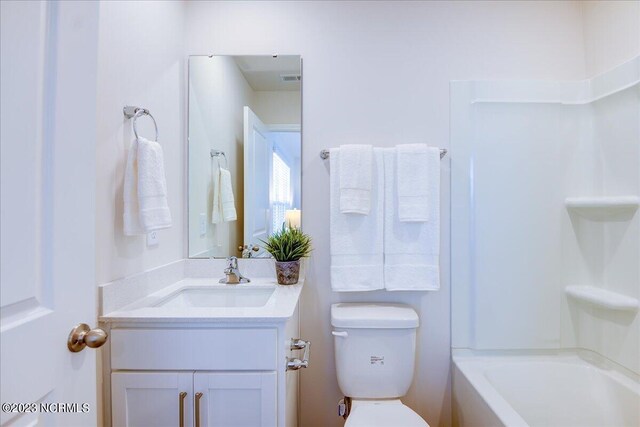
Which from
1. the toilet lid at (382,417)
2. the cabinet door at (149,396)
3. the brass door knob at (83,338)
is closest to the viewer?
the brass door knob at (83,338)

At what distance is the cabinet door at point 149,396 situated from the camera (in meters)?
1.11

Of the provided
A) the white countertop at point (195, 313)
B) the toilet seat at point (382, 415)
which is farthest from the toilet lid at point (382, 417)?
the white countertop at point (195, 313)

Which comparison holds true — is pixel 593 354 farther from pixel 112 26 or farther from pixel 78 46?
pixel 112 26

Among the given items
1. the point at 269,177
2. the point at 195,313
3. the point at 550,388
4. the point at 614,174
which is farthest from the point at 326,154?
the point at 550,388

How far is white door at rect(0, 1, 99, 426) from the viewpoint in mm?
585

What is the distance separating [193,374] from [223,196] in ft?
2.96

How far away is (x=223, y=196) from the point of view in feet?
5.80

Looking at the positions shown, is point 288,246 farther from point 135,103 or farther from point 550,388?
point 550,388

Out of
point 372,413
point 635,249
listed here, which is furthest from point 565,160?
point 372,413

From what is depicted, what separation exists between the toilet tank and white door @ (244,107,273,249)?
0.61 metres

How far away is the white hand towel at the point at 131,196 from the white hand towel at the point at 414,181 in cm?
114

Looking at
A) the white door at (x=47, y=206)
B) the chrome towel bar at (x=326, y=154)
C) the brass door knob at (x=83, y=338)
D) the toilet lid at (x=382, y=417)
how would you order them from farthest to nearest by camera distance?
the chrome towel bar at (x=326, y=154)
the toilet lid at (x=382, y=417)
the brass door knob at (x=83, y=338)
the white door at (x=47, y=206)

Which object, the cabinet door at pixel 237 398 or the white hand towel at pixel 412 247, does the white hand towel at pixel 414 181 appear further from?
the cabinet door at pixel 237 398

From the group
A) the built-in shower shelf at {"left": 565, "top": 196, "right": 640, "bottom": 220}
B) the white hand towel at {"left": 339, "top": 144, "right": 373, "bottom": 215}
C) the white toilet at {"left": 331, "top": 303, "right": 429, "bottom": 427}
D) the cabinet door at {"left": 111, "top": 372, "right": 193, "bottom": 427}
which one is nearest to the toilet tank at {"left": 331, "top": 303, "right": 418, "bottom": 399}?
the white toilet at {"left": 331, "top": 303, "right": 429, "bottom": 427}
